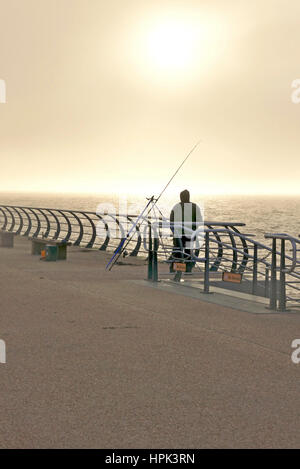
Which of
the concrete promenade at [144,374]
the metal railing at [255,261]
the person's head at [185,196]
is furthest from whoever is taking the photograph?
the person's head at [185,196]

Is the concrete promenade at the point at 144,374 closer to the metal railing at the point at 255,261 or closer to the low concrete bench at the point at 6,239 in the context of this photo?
the metal railing at the point at 255,261

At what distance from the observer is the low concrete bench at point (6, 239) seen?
25.0m

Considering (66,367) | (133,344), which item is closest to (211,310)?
(133,344)

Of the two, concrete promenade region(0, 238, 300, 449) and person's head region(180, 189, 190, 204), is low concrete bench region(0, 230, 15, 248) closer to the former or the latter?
person's head region(180, 189, 190, 204)

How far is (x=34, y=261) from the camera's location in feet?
66.2

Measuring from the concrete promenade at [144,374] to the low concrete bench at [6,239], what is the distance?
12610mm

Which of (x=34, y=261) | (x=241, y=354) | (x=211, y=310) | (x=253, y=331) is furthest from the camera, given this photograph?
(x=34, y=261)

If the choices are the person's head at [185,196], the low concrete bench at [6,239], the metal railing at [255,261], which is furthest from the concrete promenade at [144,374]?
the low concrete bench at [6,239]

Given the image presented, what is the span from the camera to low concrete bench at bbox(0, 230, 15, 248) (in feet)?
82.0

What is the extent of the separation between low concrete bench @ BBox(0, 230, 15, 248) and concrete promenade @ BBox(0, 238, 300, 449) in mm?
12610
